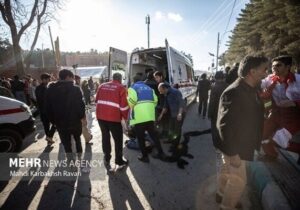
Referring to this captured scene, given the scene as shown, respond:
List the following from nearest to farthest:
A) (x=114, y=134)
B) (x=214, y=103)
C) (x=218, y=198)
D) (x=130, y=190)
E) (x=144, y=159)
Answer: (x=218, y=198)
(x=214, y=103)
(x=130, y=190)
(x=114, y=134)
(x=144, y=159)

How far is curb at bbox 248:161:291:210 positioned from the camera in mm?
3039

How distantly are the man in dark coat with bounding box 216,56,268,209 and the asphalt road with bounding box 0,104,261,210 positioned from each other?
3.60 ft

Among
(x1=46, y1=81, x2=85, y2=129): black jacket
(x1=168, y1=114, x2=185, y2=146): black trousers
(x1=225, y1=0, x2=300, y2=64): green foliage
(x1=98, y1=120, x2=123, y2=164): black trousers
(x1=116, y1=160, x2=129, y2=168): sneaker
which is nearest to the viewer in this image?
(x1=46, y1=81, x2=85, y2=129): black jacket

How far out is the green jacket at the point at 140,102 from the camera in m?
5.03

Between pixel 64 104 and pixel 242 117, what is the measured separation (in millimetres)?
3021

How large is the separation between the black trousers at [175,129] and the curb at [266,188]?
2373 millimetres

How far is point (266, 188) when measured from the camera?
11.3 ft

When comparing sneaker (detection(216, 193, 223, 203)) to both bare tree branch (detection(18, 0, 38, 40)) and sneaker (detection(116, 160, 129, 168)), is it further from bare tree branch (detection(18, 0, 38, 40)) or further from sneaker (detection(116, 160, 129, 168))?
bare tree branch (detection(18, 0, 38, 40))

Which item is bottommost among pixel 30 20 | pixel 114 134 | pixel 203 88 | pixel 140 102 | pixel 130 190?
pixel 130 190

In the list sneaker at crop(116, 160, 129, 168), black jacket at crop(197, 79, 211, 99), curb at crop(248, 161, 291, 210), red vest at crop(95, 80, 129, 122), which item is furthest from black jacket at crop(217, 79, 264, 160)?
black jacket at crop(197, 79, 211, 99)

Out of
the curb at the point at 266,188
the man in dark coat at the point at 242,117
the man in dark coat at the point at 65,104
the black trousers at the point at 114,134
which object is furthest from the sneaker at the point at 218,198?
the man in dark coat at the point at 65,104

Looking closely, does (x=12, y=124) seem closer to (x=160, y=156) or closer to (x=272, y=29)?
(x=160, y=156)

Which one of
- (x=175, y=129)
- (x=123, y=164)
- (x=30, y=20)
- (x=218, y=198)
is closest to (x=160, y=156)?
(x=123, y=164)

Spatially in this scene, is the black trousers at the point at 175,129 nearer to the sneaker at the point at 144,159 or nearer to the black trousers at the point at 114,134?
the sneaker at the point at 144,159
